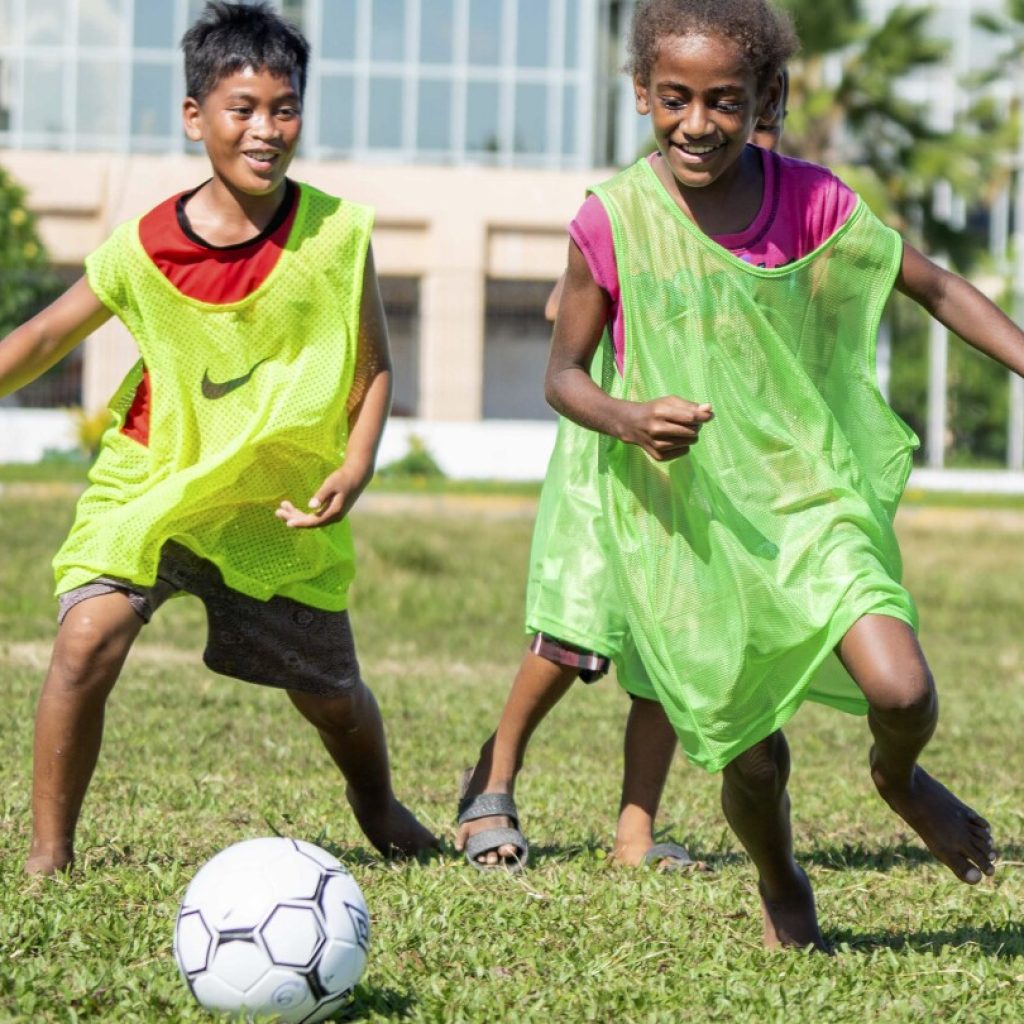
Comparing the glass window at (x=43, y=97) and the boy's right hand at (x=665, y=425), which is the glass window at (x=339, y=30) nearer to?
the glass window at (x=43, y=97)

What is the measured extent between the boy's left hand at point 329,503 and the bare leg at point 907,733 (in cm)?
118

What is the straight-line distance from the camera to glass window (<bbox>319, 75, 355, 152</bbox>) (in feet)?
101

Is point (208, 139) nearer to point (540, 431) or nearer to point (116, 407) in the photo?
point (116, 407)

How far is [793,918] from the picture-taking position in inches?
153

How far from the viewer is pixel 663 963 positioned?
3832 millimetres

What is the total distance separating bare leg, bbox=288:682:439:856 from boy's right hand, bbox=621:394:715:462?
54.3 inches

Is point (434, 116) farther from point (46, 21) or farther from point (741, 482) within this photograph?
point (741, 482)

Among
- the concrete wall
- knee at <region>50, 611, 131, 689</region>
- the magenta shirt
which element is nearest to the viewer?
the magenta shirt

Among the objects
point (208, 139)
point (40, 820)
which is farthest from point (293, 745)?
point (208, 139)

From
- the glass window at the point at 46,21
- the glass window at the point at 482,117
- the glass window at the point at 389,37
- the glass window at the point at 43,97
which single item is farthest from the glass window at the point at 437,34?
the glass window at the point at 43,97

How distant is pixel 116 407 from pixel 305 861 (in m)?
1.40

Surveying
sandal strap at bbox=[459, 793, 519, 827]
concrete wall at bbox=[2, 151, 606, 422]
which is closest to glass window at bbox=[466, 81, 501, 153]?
concrete wall at bbox=[2, 151, 606, 422]

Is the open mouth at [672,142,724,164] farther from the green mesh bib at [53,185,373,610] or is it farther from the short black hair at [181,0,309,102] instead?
the short black hair at [181,0,309,102]

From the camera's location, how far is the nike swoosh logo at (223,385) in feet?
14.1
